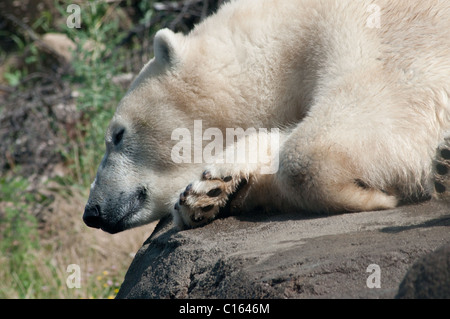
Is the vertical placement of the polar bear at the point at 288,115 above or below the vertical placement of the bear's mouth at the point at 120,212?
above

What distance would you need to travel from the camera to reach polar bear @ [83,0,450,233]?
2418mm

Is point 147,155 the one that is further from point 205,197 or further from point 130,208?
point 205,197

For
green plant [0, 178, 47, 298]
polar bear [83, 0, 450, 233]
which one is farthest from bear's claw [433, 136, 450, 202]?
green plant [0, 178, 47, 298]

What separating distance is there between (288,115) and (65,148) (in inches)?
157

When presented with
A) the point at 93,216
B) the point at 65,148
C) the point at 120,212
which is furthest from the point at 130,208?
the point at 65,148

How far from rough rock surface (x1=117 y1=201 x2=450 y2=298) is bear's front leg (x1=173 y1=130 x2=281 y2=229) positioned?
0.23ft

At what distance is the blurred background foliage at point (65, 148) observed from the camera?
15.7 feet

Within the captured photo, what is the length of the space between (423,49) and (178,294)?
153 centimetres

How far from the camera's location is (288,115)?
9.90ft

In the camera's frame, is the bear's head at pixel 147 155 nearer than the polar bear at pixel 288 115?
No

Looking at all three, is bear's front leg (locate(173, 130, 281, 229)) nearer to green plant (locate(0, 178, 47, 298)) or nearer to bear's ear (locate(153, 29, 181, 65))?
bear's ear (locate(153, 29, 181, 65))

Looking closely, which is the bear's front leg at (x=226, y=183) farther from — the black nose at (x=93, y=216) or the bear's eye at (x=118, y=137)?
the bear's eye at (x=118, y=137)

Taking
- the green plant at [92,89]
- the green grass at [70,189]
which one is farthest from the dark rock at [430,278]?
the green plant at [92,89]

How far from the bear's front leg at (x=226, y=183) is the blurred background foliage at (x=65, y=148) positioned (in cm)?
191
